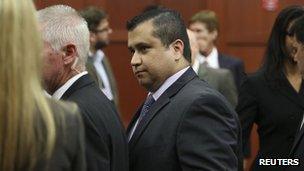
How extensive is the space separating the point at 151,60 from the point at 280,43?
1.79 m

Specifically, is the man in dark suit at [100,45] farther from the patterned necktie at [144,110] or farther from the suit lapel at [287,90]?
the patterned necktie at [144,110]

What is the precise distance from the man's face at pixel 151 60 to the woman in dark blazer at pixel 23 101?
165 cm

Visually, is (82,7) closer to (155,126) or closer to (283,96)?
(283,96)

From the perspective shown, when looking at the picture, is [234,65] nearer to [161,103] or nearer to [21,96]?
[161,103]

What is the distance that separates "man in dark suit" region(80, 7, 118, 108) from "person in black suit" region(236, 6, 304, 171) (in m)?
2.73

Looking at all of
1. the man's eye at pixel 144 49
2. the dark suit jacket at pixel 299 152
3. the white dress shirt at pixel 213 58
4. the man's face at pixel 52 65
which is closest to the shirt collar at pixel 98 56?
the white dress shirt at pixel 213 58

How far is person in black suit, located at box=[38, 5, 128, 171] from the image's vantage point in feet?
12.3

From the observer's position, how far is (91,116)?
377 cm

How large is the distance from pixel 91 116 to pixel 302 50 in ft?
5.39

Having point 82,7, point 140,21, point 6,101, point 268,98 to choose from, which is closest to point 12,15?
point 6,101

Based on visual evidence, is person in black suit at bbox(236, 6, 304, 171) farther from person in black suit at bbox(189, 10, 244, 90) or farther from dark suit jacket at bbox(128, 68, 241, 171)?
person in black suit at bbox(189, 10, 244, 90)

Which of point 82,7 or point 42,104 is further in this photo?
point 82,7

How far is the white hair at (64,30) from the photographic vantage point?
402 cm

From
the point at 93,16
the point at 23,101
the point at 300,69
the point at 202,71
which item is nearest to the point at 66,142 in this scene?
the point at 23,101
